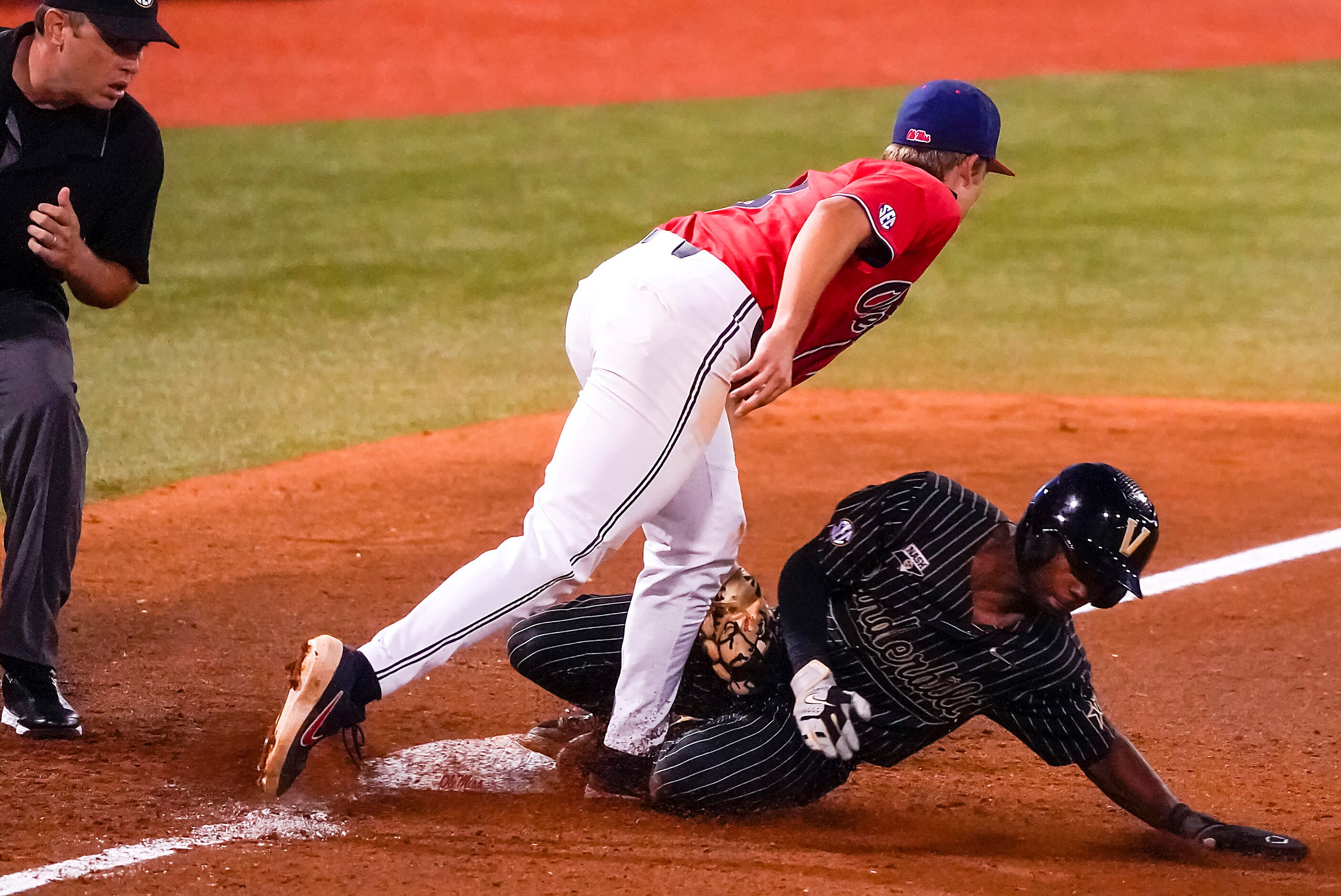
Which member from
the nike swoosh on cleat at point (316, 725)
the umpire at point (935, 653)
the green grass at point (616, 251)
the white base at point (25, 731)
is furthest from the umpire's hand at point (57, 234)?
the green grass at point (616, 251)

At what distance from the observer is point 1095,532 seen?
10.3 feet

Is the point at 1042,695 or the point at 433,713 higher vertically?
the point at 1042,695

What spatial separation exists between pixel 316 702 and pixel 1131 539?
1.67 metres

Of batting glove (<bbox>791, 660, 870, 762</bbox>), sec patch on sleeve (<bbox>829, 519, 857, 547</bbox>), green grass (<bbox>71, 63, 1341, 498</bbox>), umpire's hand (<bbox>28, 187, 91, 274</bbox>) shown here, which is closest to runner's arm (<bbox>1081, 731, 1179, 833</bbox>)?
batting glove (<bbox>791, 660, 870, 762</bbox>)

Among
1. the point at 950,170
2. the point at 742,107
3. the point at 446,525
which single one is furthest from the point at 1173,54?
the point at 950,170

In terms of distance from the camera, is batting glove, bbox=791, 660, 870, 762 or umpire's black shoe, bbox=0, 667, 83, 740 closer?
batting glove, bbox=791, 660, 870, 762

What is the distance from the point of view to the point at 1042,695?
132 inches

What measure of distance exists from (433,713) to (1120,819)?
1737mm

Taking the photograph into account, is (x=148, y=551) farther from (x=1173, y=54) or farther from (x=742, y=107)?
(x=1173, y=54)

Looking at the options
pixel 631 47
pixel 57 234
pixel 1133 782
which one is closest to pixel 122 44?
pixel 57 234

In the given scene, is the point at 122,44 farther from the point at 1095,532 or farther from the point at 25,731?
the point at 1095,532

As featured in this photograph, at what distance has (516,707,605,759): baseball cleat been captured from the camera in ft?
12.8

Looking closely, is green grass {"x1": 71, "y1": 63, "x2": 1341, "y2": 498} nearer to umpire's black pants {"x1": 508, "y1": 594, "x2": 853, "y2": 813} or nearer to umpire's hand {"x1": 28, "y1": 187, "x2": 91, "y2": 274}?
umpire's hand {"x1": 28, "y1": 187, "x2": 91, "y2": 274}

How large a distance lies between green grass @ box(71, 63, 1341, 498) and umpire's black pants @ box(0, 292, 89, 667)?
2644 millimetres
